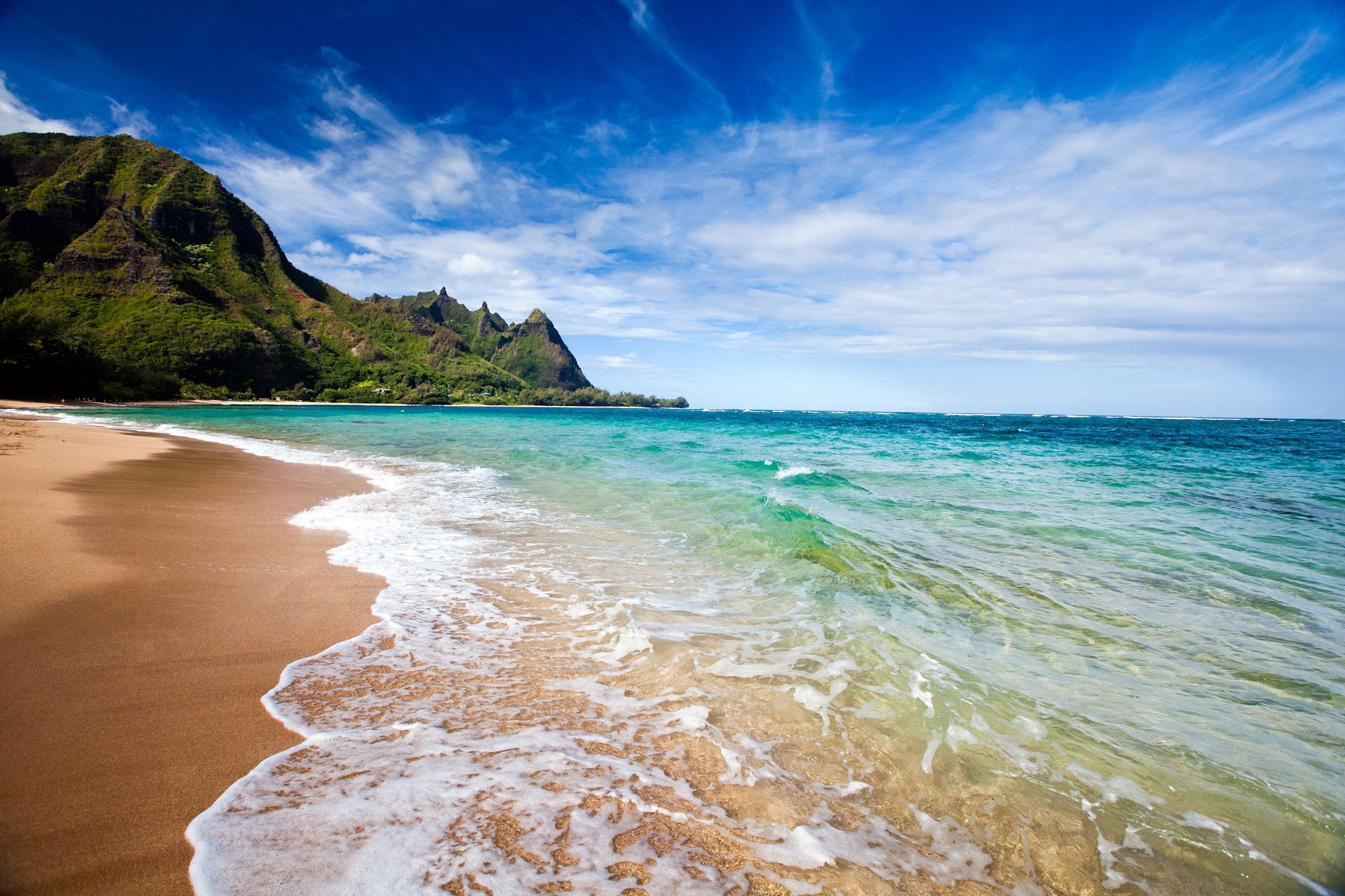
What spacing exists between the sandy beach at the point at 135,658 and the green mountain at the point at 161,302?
61.4 meters

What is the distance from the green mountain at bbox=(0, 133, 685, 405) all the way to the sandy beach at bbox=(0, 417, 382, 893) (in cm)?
6135

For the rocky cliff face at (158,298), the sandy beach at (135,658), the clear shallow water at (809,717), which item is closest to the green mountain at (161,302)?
the rocky cliff face at (158,298)

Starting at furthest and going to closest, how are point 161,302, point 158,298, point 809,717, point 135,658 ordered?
point 158,298
point 161,302
point 809,717
point 135,658

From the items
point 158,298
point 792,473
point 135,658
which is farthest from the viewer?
point 158,298

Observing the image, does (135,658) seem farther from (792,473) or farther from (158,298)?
(158,298)

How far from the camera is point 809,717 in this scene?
3783mm

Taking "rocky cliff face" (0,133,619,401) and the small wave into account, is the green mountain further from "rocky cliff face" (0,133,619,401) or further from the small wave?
the small wave

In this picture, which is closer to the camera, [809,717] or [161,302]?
[809,717]

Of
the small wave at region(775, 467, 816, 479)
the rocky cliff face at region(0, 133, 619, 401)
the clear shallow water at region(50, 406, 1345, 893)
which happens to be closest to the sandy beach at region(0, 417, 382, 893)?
the clear shallow water at region(50, 406, 1345, 893)

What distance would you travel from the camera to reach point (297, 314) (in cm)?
11562

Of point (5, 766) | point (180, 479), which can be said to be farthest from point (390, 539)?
point (180, 479)

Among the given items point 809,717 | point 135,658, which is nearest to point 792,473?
point 809,717

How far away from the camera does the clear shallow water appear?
2.40 m

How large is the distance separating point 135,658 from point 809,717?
15.8ft
